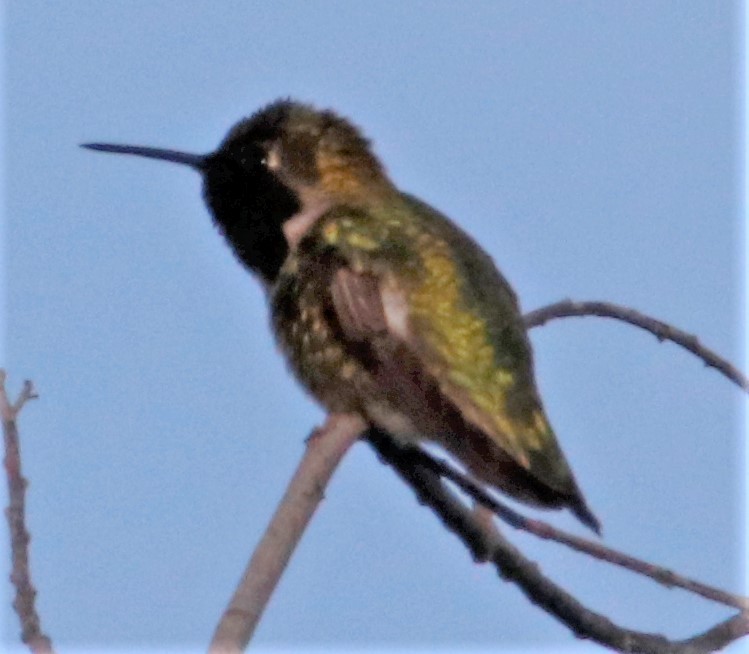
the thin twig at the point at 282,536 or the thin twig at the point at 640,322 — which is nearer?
the thin twig at the point at 282,536

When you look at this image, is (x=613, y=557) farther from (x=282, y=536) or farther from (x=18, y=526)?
(x=18, y=526)

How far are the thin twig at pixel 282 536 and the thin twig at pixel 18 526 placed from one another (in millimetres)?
331

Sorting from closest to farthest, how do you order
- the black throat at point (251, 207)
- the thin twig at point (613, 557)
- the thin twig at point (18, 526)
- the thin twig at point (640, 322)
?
the thin twig at point (18, 526), the thin twig at point (613, 557), the thin twig at point (640, 322), the black throat at point (251, 207)

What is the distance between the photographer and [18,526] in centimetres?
291

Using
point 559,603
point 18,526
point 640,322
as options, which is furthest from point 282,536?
point 640,322

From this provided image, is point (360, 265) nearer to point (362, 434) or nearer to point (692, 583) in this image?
point (362, 434)

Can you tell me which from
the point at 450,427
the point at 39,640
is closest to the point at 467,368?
the point at 450,427

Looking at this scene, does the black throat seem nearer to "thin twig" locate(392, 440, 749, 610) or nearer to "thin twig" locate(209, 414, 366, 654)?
"thin twig" locate(209, 414, 366, 654)

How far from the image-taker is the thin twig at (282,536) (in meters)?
2.56

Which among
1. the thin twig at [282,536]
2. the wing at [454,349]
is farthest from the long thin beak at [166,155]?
the thin twig at [282,536]

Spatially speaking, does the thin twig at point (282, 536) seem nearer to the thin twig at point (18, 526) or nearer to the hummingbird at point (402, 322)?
the thin twig at point (18, 526)

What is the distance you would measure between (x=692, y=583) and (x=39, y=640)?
4.32ft

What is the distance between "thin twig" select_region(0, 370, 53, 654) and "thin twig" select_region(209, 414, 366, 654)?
331mm

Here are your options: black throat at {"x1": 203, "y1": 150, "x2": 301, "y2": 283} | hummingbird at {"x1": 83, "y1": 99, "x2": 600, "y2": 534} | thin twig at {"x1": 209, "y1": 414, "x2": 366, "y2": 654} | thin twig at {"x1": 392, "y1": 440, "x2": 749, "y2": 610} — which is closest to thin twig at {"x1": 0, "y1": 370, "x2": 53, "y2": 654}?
thin twig at {"x1": 209, "y1": 414, "x2": 366, "y2": 654}
